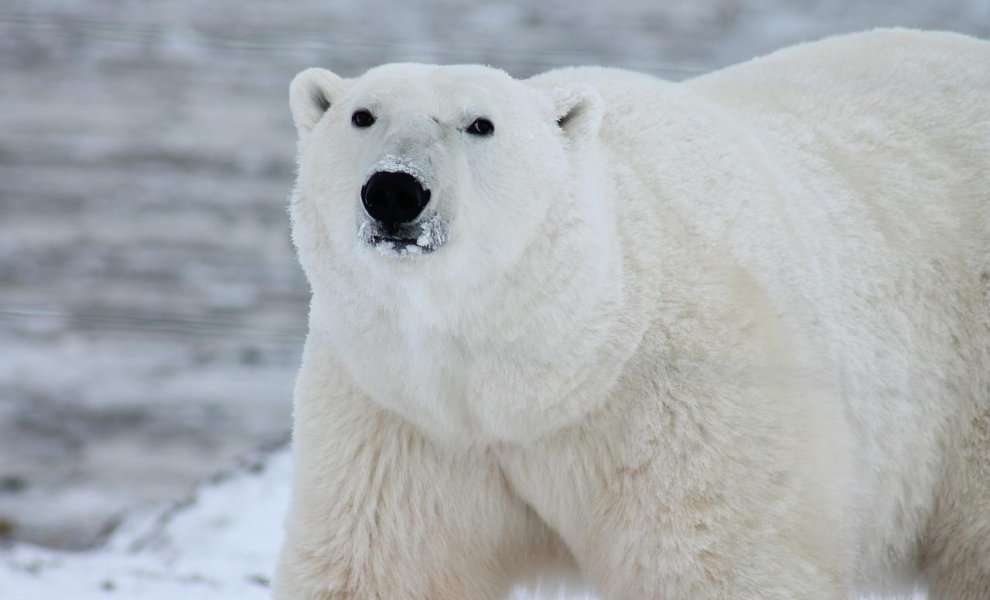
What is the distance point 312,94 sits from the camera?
2650 millimetres

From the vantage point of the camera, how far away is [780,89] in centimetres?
335

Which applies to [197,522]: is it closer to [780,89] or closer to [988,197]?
[780,89]

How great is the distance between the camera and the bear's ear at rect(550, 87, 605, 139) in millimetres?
2627

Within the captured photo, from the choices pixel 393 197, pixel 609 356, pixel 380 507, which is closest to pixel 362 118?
pixel 393 197

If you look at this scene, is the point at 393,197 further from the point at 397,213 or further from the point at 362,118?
the point at 362,118

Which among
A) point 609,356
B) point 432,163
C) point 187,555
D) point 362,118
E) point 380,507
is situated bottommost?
point 187,555

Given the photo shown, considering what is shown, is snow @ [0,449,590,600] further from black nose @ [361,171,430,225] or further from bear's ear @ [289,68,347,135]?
black nose @ [361,171,430,225]

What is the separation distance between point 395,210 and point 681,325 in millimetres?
683

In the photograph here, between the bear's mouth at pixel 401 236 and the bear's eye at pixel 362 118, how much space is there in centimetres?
31

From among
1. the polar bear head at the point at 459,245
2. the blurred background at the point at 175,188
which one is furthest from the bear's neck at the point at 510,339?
the blurred background at the point at 175,188

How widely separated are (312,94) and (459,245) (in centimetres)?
55

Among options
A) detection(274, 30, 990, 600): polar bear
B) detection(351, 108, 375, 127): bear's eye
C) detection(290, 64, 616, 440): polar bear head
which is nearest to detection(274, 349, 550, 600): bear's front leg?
detection(274, 30, 990, 600): polar bear

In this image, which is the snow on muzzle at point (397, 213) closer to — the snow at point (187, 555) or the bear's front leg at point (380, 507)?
the bear's front leg at point (380, 507)

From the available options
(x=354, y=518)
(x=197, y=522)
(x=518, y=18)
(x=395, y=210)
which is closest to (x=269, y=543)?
(x=197, y=522)
